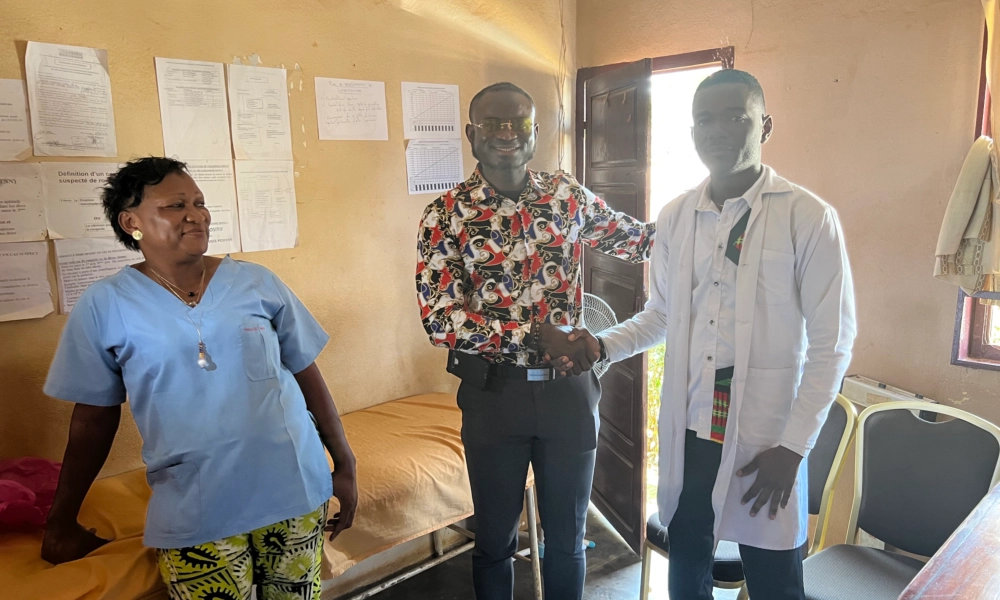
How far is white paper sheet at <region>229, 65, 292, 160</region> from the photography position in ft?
7.64

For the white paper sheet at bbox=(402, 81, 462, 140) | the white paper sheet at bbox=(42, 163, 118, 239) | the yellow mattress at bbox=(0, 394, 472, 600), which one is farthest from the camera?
the white paper sheet at bbox=(402, 81, 462, 140)

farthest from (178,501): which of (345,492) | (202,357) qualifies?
(345,492)

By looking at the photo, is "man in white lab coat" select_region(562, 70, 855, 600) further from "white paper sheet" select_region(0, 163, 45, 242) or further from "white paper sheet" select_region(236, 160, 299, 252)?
"white paper sheet" select_region(0, 163, 45, 242)

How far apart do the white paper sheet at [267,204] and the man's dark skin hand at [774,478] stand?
192 centimetres

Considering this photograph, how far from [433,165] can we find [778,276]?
1.89 meters

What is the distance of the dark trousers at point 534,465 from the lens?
1.69 m

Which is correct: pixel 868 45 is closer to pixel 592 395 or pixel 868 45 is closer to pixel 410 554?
pixel 592 395

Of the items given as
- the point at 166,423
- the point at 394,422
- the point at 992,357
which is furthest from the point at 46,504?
the point at 992,357

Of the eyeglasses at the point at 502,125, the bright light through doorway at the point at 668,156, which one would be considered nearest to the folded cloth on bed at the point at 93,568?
the eyeglasses at the point at 502,125

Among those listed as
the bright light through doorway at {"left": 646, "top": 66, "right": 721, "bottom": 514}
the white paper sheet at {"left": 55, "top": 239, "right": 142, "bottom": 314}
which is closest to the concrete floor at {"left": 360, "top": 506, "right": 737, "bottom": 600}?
the bright light through doorway at {"left": 646, "top": 66, "right": 721, "bottom": 514}

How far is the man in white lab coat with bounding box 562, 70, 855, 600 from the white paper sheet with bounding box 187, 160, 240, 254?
1667 millimetres

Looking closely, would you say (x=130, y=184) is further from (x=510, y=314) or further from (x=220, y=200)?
(x=510, y=314)

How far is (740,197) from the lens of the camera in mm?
1423

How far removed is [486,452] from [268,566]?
61 cm
